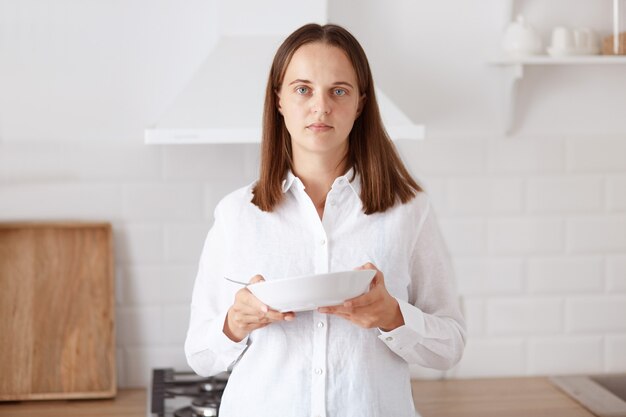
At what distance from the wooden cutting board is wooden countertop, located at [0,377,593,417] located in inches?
2.2

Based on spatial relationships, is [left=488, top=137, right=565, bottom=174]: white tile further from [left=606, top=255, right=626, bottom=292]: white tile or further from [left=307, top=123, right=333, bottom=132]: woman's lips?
[left=307, top=123, right=333, bottom=132]: woman's lips

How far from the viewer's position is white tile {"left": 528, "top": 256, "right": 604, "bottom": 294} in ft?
8.83

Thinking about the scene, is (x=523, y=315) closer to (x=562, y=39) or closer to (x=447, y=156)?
(x=447, y=156)

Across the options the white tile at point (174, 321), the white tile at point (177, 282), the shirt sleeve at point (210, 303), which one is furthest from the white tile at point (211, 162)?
the shirt sleeve at point (210, 303)

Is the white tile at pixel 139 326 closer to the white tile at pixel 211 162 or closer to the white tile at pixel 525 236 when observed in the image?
the white tile at pixel 211 162

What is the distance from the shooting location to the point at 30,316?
251 cm

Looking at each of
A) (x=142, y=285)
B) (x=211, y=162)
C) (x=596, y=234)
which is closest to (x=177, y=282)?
(x=142, y=285)

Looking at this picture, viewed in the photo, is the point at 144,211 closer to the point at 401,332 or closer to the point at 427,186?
the point at 427,186

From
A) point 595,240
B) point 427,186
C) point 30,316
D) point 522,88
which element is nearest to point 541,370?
point 595,240

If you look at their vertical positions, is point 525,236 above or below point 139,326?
above

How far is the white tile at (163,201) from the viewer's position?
255 centimetres

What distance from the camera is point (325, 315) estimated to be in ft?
5.25

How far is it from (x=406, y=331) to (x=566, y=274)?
1.24 meters

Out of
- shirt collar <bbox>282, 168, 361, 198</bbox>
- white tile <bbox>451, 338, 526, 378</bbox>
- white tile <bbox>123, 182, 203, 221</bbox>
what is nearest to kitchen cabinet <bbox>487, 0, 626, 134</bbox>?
white tile <bbox>451, 338, 526, 378</bbox>
